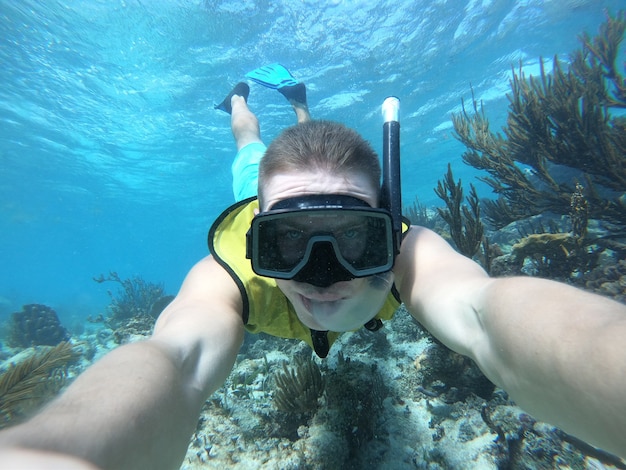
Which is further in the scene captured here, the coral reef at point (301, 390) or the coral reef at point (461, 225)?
the coral reef at point (461, 225)

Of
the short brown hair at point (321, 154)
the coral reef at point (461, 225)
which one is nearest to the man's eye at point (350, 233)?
the short brown hair at point (321, 154)

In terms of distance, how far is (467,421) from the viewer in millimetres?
3615

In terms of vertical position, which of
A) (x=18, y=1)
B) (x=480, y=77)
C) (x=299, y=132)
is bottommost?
(x=299, y=132)

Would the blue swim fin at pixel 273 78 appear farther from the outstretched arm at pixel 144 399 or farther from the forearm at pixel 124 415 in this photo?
the forearm at pixel 124 415

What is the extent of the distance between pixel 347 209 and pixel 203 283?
139 centimetres

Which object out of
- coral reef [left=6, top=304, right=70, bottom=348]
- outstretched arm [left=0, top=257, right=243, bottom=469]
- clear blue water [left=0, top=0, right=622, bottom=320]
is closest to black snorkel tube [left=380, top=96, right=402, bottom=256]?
outstretched arm [left=0, top=257, right=243, bottom=469]

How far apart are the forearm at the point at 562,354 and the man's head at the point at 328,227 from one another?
0.84m

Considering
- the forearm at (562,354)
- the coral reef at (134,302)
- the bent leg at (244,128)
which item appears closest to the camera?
the forearm at (562,354)

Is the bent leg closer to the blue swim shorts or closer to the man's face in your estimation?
the blue swim shorts

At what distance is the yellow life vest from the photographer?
2.59 m

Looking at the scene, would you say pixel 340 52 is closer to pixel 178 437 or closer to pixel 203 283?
pixel 203 283

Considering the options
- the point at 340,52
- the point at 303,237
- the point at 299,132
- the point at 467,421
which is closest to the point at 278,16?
the point at 340,52

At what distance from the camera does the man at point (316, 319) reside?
101 centimetres

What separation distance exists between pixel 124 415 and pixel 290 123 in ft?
71.7
